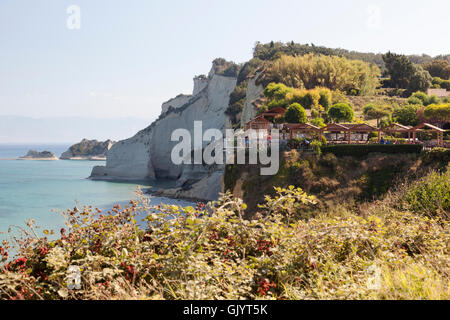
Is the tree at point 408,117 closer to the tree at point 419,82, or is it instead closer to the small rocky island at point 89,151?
the tree at point 419,82

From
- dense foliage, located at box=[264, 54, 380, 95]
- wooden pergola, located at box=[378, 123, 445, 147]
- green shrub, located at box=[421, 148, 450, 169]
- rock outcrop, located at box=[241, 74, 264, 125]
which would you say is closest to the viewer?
green shrub, located at box=[421, 148, 450, 169]

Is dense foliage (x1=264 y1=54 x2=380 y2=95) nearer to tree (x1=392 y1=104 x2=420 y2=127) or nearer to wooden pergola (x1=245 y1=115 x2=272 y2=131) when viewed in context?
tree (x1=392 y1=104 x2=420 y2=127)

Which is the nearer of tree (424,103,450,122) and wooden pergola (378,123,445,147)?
wooden pergola (378,123,445,147)

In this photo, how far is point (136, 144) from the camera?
68750 millimetres

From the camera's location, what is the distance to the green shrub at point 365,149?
23.0 m

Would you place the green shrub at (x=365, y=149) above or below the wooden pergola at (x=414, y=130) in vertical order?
below

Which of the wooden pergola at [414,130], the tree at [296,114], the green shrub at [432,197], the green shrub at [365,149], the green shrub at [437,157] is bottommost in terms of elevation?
the green shrub at [432,197]

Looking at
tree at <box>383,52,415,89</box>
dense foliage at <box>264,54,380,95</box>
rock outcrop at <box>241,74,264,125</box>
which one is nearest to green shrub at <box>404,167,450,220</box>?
rock outcrop at <box>241,74,264,125</box>

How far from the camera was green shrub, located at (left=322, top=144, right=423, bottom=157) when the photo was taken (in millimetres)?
22958

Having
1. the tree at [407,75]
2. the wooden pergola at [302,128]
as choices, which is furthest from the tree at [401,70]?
the wooden pergola at [302,128]

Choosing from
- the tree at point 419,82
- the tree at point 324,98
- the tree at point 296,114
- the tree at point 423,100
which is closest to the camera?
the tree at point 296,114

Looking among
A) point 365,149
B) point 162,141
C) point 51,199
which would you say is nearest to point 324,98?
point 365,149

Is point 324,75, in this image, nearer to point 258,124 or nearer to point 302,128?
point 258,124

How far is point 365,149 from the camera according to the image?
944 inches
